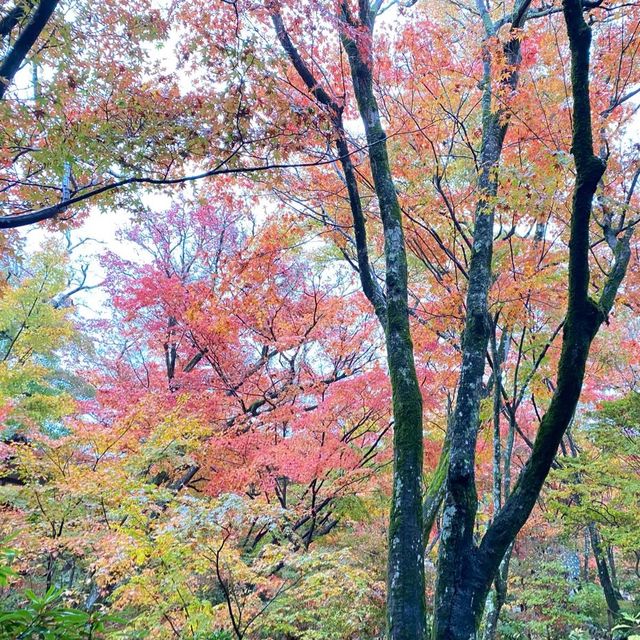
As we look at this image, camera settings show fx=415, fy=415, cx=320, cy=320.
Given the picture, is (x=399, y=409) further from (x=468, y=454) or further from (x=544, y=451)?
(x=544, y=451)

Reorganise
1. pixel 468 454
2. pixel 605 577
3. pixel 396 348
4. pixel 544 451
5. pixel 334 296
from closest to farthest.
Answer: pixel 544 451
pixel 468 454
pixel 396 348
pixel 605 577
pixel 334 296

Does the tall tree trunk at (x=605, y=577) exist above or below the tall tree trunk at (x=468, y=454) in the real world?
below

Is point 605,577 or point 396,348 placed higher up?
point 396,348

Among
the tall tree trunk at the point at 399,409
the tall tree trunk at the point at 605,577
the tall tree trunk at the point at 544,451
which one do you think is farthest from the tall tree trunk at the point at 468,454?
the tall tree trunk at the point at 605,577

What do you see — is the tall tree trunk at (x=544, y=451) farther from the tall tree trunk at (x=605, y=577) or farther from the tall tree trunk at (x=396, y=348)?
the tall tree trunk at (x=605, y=577)

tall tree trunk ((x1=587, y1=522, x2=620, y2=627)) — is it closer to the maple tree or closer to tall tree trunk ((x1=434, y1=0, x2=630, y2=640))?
the maple tree

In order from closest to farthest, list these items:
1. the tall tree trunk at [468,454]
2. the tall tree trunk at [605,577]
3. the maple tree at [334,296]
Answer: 1. the tall tree trunk at [468,454]
2. the maple tree at [334,296]
3. the tall tree trunk at [605,577]

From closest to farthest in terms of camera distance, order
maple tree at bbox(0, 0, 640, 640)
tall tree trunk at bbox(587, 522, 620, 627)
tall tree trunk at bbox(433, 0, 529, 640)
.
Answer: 1. tall tree trunk at bbox(433, 0, 529, 640)
2. maple tree at bbox(0, 0, 640, 640)
3. tall tree trunk at bbox(587, 522, 620, 627)

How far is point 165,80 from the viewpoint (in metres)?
3.76

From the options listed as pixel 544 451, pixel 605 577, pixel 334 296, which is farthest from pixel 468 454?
pixel 605 577

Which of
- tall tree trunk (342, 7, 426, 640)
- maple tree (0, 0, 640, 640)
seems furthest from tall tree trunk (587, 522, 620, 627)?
tall tree trunk (342, 7, 426, 640)

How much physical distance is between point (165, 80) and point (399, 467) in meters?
3.86

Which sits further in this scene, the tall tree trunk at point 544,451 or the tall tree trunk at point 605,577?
the tall tree trunk at point 605,577

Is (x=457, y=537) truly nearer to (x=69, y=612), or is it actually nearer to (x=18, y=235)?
(x=69, y=612)
